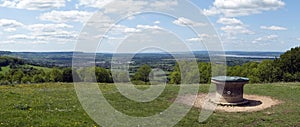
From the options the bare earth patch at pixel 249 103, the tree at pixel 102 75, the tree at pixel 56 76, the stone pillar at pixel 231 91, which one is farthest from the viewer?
the tree at pixel 56 76

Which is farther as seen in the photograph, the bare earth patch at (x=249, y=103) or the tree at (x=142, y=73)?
the tree at (x=142, y=73)

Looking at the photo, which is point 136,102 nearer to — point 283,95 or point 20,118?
point 20,118

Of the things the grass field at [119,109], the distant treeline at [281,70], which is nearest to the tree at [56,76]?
the distant treeline at [281,70]

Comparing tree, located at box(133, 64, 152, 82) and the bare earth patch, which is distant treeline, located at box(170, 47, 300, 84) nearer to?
tree, located at box(133, 64, 152, 82)

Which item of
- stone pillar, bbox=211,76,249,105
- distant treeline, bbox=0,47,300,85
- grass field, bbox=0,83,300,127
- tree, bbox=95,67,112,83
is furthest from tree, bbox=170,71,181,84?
stone pillar, bbox=211,76,249,105

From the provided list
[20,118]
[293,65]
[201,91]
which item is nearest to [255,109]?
[201,91]

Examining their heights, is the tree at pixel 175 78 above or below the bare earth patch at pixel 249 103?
below

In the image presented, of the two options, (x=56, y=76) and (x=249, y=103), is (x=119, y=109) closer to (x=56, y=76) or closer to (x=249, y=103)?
(x=249, y=103)

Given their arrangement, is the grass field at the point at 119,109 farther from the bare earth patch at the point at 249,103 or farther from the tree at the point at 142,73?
the tree at the point at 142,73
